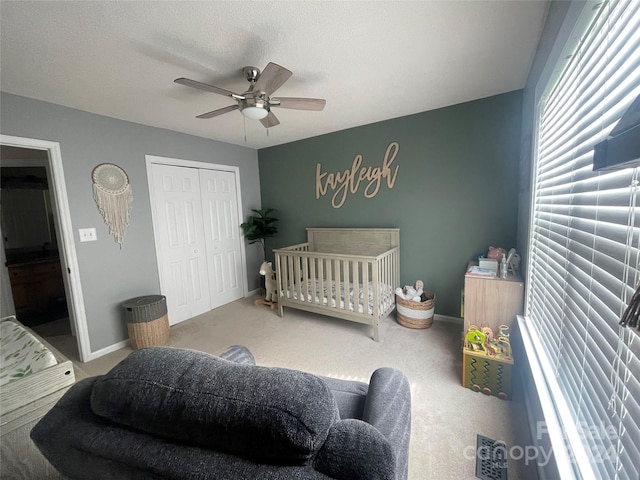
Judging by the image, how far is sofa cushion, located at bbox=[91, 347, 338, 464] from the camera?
21.3 inches

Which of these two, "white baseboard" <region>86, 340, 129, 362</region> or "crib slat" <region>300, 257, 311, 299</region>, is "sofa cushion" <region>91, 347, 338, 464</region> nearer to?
"crib slat" <region>300, 257, 311, 299</region>

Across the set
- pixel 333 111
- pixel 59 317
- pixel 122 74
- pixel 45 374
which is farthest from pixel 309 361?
pixel 59 317

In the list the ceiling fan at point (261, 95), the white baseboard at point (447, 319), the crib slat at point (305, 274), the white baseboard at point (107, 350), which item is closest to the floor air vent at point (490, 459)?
the white baseboard at point (447, 319)

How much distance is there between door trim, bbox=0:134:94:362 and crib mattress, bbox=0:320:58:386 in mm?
528

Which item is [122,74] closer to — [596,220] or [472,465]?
[596,220]

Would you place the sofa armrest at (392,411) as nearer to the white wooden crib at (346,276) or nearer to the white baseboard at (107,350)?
the white wooden crib at (346,276)

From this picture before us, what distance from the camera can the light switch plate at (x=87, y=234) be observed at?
7.86 ft

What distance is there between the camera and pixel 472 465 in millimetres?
1307

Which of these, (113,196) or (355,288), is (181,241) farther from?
(355,288)

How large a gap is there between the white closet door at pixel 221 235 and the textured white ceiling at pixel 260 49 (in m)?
1.23

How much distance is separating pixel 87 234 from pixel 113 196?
1.43ft

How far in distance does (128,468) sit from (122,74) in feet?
7.73

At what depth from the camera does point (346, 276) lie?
8.71 ft

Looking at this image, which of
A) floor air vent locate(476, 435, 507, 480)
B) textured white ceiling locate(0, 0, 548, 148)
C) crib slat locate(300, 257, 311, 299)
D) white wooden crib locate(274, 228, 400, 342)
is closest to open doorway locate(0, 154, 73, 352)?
textured white ceiling locate(0, 0, 548, 148)
